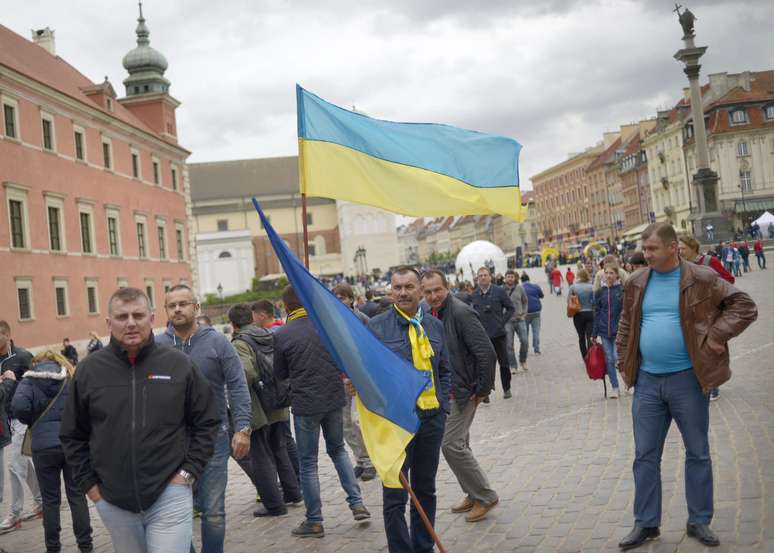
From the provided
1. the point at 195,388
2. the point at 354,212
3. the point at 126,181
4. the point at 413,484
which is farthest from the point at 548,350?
the point at 354,212

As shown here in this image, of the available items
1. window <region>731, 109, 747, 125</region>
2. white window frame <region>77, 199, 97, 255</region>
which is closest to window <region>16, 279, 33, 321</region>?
white window frame <region>77, 199, 97, 255</region>

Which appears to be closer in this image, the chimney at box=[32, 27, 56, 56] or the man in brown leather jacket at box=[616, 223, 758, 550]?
the man in brown leather jacket at box=[616, 223, 758, 550]

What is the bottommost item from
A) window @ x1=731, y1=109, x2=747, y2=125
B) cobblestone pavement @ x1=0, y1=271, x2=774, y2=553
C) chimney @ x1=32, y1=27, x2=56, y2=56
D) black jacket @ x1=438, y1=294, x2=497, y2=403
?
cobblestone pavement @ x1=0, y1=271, x2=774, y2=553

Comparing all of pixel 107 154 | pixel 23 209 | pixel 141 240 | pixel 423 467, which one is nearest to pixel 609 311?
pixel 423 467

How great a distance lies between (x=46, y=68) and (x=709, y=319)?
141 ft

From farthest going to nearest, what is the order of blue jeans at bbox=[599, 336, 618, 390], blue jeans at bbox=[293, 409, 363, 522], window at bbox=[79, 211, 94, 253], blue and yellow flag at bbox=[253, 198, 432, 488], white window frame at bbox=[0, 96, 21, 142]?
window at bbox=[79, 211, 94, 253] → white window frame at bbox=[0, 96, 21, 142] → blue jeans at bbox=[599, 336, 618, 390] → blue jeans at bbox=[293, 409, 363, 522] → blue and yellow flag at bbox=[253, 198, 432, 488]

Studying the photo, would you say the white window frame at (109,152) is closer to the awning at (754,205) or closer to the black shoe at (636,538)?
the black shoe at (636,538)

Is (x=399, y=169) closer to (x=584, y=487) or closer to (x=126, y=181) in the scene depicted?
(x=584, y=487)

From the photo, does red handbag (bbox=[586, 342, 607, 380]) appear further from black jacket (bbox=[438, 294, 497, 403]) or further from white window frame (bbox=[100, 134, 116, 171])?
white window frame (bbox=[100, 134, 116, 171])

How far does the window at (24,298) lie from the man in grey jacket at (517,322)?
946 inches

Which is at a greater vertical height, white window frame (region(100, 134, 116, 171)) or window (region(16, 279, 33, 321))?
white window frame (region(100, 134, 116, 171))

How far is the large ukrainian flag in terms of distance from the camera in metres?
6.25

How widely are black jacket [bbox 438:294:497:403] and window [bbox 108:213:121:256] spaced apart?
129ft

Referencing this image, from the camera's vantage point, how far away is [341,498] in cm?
813
